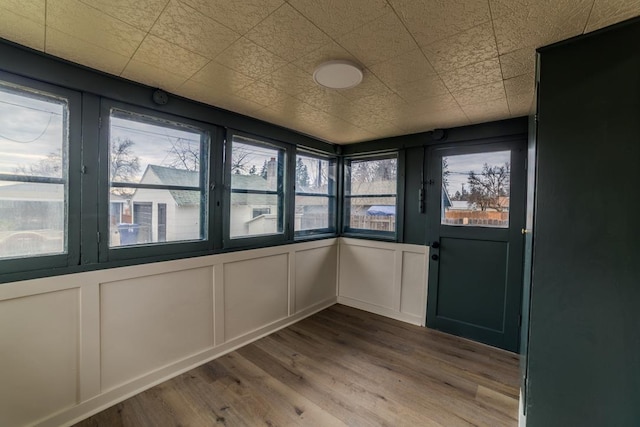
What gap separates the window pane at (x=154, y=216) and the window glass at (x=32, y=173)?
11.6 inches

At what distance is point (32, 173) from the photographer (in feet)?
5.41

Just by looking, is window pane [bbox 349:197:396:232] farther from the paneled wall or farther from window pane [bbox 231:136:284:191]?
window pane [bbox 231:136:284:191]

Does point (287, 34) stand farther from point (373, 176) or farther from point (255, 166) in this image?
point (373, 176)

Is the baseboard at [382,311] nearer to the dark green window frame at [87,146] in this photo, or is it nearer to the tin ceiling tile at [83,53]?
the dark green window frame at [87,146]

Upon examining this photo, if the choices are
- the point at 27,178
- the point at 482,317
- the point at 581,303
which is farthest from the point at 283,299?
the point at 581,303

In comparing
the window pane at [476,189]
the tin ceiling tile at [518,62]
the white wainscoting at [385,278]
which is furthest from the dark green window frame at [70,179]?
the window pane at [476,189]

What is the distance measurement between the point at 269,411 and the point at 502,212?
2.79 metres

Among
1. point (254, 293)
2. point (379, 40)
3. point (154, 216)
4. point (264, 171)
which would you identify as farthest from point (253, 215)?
point (379, 40)

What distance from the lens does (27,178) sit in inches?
64.2

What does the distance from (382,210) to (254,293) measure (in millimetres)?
1976

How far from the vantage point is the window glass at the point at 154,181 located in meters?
1.98

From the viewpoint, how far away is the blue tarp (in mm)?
3590

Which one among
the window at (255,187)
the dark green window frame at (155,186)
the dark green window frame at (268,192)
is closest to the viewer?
the dark green window frame at (155,186)

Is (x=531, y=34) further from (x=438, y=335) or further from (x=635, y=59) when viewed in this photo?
Answer: (x=438, y=335)
